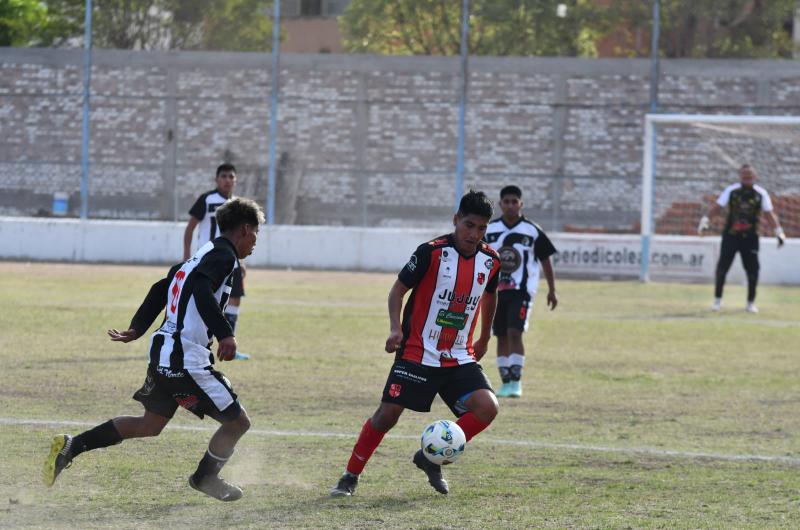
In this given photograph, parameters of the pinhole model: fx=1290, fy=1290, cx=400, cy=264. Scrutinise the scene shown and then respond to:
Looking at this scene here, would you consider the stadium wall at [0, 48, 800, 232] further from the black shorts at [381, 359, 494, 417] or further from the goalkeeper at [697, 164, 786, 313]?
the black shorts at [381, 359, 494, 417]

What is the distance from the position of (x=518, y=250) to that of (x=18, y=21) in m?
29.4

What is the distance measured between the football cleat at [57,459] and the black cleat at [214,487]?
2.21 feet

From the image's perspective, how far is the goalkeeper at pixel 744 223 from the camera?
19.4 meters

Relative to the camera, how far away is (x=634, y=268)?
25.9m

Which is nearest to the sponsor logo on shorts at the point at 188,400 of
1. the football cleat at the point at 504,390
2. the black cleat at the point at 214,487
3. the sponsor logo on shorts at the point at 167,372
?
the sponsor logo on shorts at the point at 167,372

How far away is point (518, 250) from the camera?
37.2ft

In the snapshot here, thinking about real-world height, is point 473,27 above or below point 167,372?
above

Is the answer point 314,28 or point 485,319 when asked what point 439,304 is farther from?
point 314,28

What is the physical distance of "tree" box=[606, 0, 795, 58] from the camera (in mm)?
33156

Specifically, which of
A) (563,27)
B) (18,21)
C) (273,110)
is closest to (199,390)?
(273,110)

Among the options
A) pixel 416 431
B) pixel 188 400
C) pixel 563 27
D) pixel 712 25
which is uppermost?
pixel 712 25

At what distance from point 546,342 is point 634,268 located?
1051 cm

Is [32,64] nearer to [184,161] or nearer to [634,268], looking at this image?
[184,161]

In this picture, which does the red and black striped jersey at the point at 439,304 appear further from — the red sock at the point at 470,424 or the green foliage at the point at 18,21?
the green foliage at the point at 18,21
